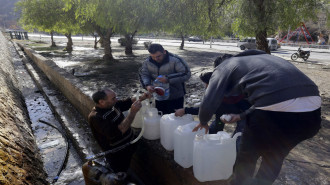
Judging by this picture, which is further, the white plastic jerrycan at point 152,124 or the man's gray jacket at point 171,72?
the man's gray jacket at point 171,72

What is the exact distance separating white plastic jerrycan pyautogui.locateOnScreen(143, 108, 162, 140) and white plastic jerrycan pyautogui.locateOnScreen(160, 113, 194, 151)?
0.18m

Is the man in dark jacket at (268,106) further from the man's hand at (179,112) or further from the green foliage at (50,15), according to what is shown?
the green foliage at (50,15)

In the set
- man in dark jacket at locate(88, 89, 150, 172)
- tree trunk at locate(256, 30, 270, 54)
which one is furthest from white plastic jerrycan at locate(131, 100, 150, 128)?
tree trunk at locate(256, 30, 270, 54)

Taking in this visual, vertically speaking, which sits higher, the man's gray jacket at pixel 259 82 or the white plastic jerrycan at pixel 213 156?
the man's gray jacket at pixel 259 82

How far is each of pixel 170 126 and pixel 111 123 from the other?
68cm

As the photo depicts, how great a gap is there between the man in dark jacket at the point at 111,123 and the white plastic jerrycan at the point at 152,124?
0.23 metres

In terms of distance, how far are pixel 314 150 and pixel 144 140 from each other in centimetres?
293

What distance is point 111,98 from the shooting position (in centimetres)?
239

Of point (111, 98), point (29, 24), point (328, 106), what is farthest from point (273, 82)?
point (29, 24)

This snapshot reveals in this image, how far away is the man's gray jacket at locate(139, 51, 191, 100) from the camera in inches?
127

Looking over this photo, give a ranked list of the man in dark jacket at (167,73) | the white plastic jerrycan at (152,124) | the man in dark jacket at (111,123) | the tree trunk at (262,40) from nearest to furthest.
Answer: the man in dark jacket at (111,123)
the white plastic jerrycan at (152,124)
the man in dark jacket at (167,73)
the tree trunk at (262,40)

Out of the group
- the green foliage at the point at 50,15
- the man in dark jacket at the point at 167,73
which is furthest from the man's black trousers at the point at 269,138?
the green foliage at the point at 50,15

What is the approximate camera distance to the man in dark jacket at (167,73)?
122 inches

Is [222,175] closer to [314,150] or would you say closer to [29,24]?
[314,150]
